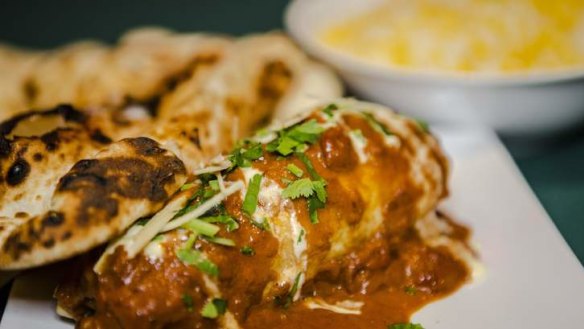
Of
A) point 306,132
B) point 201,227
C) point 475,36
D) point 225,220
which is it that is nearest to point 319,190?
point 306,132

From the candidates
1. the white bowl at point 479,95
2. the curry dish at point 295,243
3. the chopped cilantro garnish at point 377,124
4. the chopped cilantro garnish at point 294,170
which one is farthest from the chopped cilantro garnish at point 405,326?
the white bowl at point 479,95

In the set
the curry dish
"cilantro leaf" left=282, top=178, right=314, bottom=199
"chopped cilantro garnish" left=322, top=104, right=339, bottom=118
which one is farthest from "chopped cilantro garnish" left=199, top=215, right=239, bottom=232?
"chopped cilantro garnish" left=322, top=104, right=339, bottom=118

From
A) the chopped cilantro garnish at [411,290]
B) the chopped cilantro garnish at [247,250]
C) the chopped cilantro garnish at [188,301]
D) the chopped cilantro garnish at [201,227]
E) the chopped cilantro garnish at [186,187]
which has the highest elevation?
the chopped cilantro garnish at [186,187]

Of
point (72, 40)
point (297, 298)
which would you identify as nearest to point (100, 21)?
point (72, 40)

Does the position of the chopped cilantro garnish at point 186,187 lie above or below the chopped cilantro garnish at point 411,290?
above

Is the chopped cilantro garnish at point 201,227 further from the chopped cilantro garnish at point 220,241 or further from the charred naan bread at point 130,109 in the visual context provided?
the charred naan bread at point 130,109

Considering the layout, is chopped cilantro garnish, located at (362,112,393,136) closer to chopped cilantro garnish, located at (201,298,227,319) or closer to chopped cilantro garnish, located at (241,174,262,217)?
chopped cilantro garnish, located at (241,174,262,217)

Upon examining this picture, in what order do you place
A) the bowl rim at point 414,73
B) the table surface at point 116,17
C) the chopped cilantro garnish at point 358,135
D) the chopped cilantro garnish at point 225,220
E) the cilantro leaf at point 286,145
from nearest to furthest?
the chopped cilantro garnish at point 225,220, the cilantro leaf at point 286,145, the chopped cilantro garnish at point 358,135, the bowl rim at point 414,73, the table surface at point 116,17
